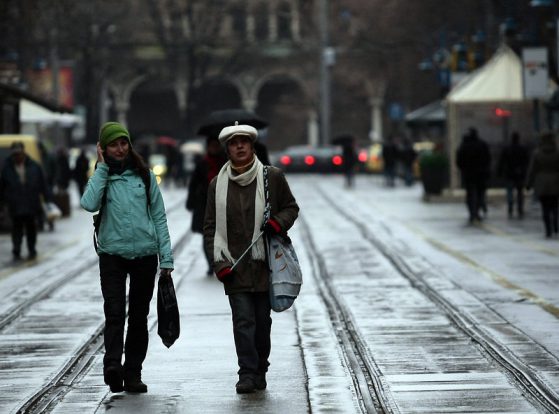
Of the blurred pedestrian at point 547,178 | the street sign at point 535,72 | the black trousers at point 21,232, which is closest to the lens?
the black trousers at point 21,232

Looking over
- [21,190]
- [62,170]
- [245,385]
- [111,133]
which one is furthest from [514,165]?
[111,133]

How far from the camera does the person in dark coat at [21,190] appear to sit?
23469 millimetres

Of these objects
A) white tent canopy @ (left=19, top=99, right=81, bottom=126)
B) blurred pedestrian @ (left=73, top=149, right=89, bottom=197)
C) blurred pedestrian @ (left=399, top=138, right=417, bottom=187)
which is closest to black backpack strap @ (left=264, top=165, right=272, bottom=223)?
blurred pedestrian @ (left=73, top=149, right=89, bottom=197)

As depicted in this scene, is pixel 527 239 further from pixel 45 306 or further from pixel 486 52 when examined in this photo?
pixel 486 52

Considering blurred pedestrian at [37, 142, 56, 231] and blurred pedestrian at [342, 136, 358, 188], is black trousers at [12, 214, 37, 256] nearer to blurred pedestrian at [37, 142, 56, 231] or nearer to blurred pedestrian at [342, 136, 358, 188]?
blurred pedestrian at [37, 142, 56, 231]

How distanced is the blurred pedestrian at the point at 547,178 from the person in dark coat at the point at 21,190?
7.75m

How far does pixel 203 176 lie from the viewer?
1909cm

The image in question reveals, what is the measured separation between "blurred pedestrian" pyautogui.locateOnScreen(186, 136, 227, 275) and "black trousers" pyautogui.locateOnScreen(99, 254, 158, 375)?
7581mm

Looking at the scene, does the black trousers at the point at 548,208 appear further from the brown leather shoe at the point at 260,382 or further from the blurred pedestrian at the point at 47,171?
the brown leather shoe at the point at 260,382

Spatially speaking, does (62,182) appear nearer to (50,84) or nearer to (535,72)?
(535,72)

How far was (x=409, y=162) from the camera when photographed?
54.0 meters

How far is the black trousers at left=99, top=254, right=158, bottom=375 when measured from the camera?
1019 centimetres

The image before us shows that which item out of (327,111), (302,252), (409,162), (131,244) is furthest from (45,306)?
(327,111)

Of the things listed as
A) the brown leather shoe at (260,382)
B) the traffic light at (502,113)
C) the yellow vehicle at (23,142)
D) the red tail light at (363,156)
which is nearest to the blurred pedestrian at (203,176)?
the brown leather shoe at (260,382)
